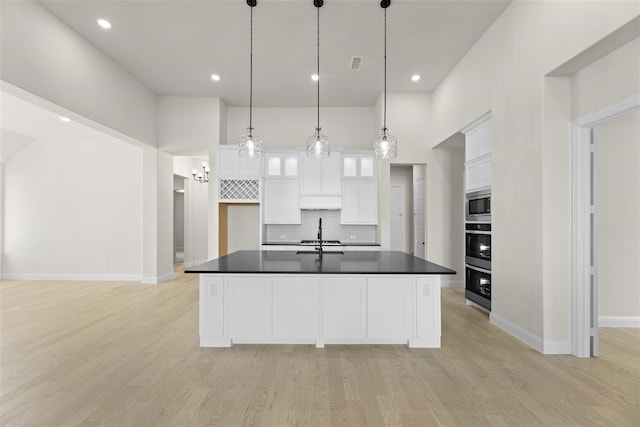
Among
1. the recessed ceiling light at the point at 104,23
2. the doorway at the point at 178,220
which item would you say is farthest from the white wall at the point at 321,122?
the doorway at the point at 178,220

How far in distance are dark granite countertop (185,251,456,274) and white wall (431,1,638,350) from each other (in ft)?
3.34

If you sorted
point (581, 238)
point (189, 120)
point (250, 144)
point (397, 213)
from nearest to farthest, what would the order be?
point (581, 238), point (250, 144), point (189, 120), point (397, 213)

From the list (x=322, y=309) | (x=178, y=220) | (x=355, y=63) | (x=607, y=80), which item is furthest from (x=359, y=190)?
(x=178, y=220)

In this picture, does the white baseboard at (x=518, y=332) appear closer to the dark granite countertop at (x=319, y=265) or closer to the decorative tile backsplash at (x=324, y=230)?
the dark granite countertop at (x=319, y=265)

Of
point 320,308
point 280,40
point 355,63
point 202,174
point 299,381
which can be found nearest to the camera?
point 299,381

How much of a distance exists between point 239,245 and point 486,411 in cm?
625

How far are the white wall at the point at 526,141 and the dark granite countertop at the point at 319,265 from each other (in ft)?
3.34

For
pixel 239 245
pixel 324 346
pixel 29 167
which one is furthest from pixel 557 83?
pixel 29 167

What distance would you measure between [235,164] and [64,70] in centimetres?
301

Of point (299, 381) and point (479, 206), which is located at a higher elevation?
point (479, 206)

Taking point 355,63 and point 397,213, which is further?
point 397,213

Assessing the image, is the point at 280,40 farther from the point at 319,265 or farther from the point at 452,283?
the point at 452,283

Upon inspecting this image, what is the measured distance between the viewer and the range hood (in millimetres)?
7039

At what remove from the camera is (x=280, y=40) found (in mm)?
4879
